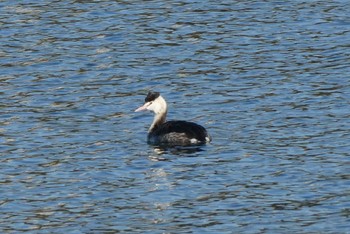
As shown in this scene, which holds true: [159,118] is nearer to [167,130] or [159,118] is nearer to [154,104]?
[154,104]

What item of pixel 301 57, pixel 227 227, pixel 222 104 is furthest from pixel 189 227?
pixel 301 57

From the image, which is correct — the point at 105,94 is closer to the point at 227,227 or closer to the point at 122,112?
the point at 122,112

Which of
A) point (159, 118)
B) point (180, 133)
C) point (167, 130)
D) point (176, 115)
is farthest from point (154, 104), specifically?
point (180, 133)

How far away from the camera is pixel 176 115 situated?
87.2 feet

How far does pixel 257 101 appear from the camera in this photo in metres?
26.7

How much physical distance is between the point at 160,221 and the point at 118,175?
2948mm

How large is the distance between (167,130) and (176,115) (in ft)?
7.76

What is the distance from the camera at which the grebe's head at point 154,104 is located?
2548cm

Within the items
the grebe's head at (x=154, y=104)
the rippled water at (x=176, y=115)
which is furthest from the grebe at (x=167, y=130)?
the rippled water at (x=176, y=115)

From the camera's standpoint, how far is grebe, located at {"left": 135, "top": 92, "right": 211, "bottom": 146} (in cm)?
2362

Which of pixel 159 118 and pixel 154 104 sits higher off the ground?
pixel 154 104

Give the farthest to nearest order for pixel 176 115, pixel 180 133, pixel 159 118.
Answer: pixel 176 115, pixel 159 118, pixel 180 133

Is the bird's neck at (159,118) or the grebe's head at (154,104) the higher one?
the grebe's head at (154,104)

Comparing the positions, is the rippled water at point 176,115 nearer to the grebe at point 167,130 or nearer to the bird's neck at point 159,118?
the grebe at point 167,130
